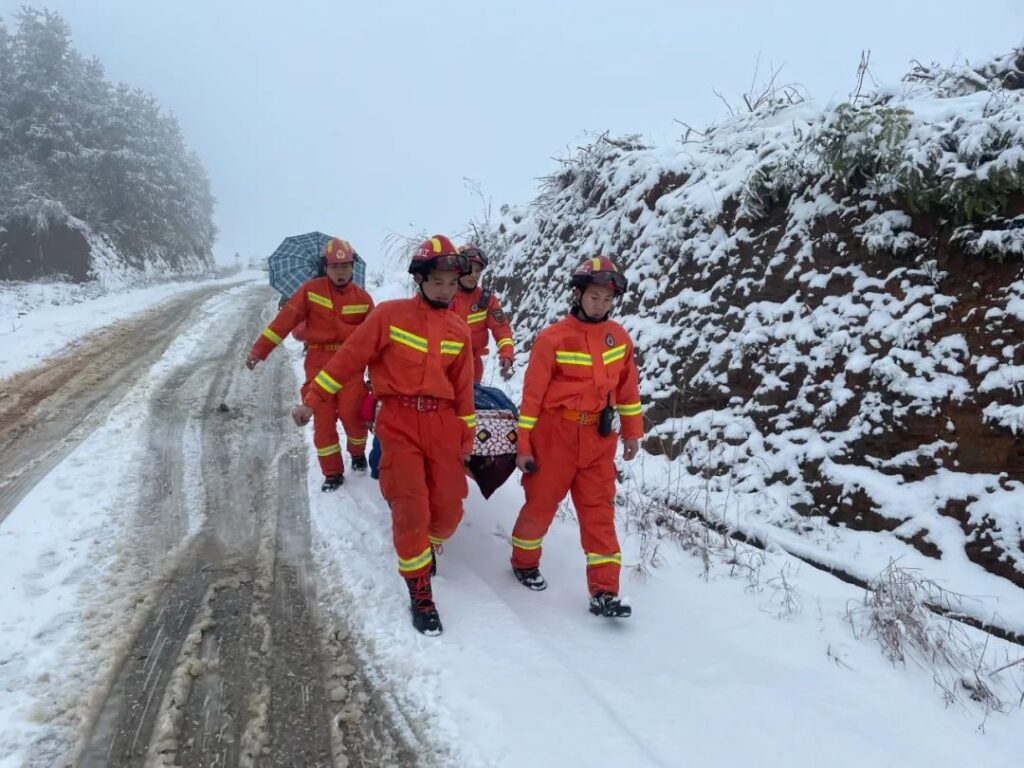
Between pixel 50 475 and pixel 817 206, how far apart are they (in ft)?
24.2

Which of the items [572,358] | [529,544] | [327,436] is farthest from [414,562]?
[327,436]

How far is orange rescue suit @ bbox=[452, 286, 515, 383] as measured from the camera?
20.2 feet

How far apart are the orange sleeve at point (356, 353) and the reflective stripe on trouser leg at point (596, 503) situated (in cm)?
141

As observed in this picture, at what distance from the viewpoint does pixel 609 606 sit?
3.67 metres

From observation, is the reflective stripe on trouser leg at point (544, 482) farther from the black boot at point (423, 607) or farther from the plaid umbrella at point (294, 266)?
the plaid umbrella at point (294, 266)

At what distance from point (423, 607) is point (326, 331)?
3.15 metres

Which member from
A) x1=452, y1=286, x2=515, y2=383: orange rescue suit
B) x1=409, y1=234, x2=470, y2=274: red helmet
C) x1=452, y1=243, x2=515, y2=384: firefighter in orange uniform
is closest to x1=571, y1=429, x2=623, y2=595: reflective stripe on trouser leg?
x1=409, y1=234, x2=470, y2=274: red helmet

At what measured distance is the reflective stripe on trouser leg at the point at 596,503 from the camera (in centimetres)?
378

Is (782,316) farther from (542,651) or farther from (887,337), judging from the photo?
(542,651)

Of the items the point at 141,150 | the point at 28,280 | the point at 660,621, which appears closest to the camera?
the point at 660,621

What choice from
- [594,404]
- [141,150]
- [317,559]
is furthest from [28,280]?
[594,404]

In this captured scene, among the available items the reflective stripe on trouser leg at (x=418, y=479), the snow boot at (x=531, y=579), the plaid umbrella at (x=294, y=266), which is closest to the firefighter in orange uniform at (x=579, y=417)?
the snow boot at (x=531, y=579)

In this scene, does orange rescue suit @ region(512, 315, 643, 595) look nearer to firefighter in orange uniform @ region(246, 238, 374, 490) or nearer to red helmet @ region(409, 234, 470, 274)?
red helmet @ region(409, 234, 470, 274)

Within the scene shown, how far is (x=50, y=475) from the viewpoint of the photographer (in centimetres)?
504
